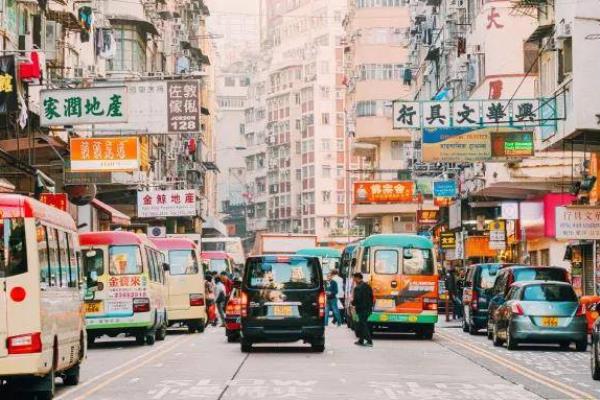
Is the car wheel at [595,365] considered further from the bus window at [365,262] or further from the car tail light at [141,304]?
the bus window at [365,262]

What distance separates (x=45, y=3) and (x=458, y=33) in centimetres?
2544

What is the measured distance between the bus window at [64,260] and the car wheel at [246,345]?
30.8ft

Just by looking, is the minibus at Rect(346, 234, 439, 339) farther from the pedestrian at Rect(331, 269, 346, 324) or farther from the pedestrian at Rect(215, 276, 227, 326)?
the pedestrian at Rect(215, 276, 227, 326)

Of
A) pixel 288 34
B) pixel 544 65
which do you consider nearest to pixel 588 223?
pixel 544 65

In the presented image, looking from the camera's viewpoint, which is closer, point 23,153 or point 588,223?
point 588,223

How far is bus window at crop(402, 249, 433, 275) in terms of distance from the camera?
37594 millimetres

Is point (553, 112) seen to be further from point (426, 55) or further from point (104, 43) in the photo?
point (426, 55)

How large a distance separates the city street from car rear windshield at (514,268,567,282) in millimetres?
2111

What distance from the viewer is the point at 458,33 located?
65.4 m

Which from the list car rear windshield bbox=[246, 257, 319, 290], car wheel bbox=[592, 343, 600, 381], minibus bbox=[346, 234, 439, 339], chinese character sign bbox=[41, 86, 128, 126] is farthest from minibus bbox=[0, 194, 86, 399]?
chinese character sign bbox=[41, 86, 128, 126]

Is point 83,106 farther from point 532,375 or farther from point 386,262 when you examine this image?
point 532,375

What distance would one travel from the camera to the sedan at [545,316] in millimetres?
31172

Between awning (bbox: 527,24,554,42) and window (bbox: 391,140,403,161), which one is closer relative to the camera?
awning (bbox: 527,24,554,42)

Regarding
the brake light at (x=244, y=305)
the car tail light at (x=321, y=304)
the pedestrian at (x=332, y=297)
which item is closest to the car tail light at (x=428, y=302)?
the car tail light at (x=321, y=304)
